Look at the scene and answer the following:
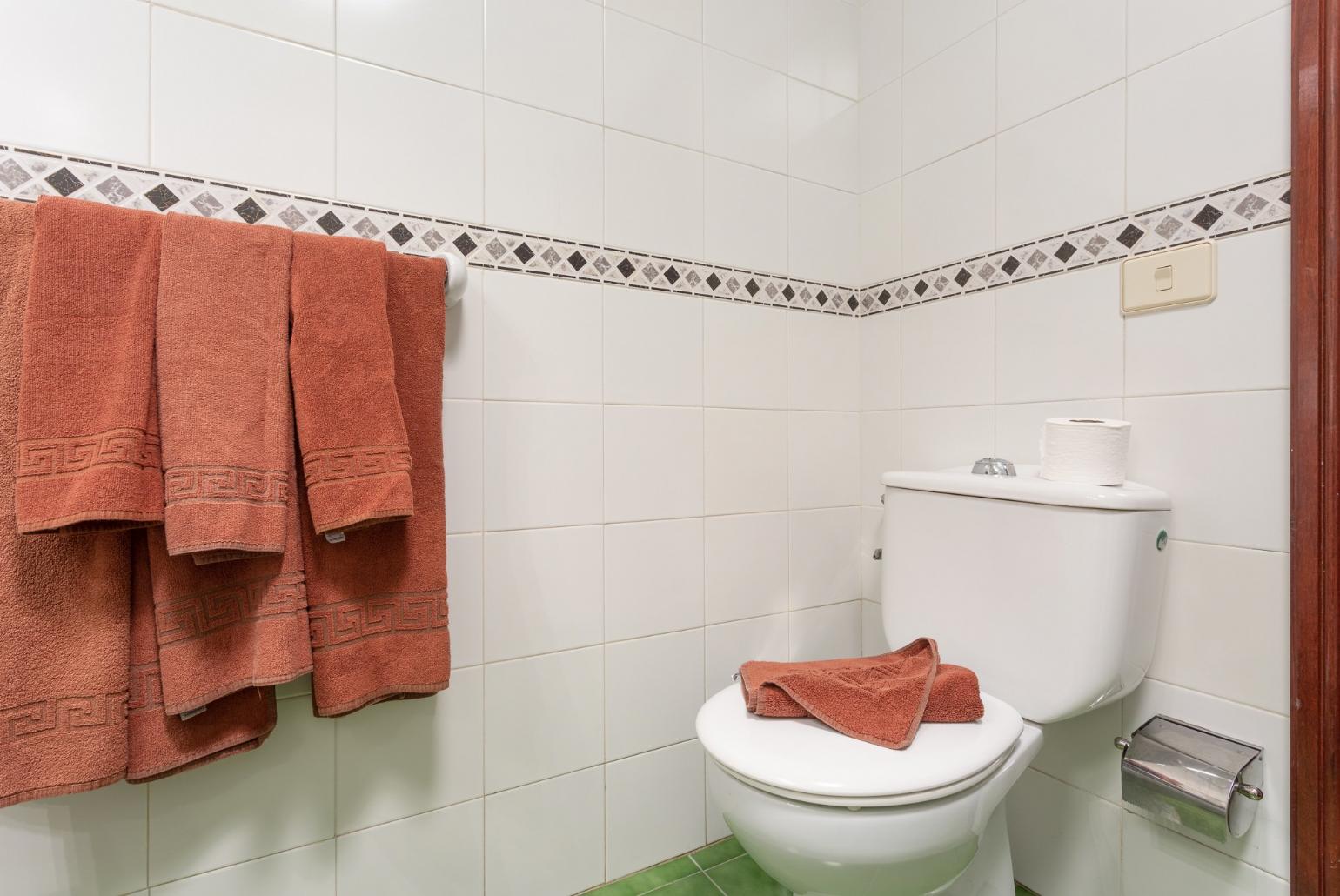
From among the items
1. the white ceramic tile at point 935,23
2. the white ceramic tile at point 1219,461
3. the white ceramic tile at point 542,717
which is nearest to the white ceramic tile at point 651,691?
the white ceramic tile at point 542,717

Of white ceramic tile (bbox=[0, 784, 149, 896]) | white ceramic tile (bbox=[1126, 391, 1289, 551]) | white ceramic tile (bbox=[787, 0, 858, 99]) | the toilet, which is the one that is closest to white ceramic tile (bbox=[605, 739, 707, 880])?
the toilet

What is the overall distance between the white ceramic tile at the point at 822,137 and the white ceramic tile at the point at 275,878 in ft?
5.23

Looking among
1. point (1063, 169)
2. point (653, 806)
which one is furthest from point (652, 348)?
point (653, 806)

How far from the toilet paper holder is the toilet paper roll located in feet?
1.34

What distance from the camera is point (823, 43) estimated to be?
4.91ft

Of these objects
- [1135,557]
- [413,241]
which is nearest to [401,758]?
[413,241]

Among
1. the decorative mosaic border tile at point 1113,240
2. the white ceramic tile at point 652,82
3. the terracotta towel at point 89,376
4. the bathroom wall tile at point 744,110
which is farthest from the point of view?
the bathroom wall tile at point 744,110

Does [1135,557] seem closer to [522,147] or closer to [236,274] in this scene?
[522,147]

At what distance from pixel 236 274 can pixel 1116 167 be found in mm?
1385

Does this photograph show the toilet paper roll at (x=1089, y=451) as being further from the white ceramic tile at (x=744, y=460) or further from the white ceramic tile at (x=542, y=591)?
the white ceramic tile at (x=542, y=591)

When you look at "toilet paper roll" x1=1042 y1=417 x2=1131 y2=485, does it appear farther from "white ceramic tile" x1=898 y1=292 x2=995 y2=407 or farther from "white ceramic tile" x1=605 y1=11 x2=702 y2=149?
"white ceramic tile" x1=605 y1=11 x2=702 y2=149

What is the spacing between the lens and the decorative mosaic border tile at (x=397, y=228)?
0.83 m

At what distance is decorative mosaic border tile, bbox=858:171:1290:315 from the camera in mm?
917

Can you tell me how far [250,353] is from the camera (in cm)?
82
